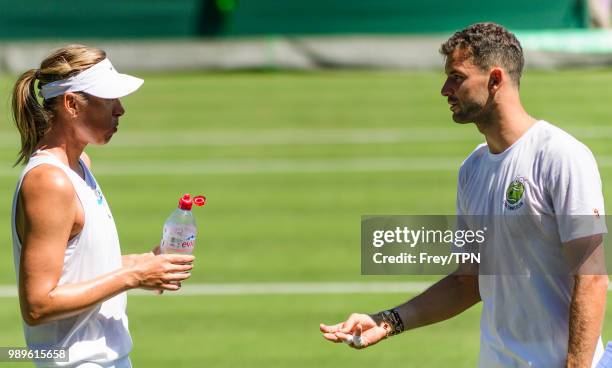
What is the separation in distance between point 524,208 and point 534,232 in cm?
11

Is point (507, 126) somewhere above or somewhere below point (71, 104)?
below

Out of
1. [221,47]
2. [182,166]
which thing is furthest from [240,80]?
[182,166]

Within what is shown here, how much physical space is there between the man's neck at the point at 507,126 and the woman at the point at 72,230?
4.69ft

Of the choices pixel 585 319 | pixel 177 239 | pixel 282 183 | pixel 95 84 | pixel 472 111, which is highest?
pixel 95 84

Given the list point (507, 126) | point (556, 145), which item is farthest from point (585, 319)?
point (507, 126)

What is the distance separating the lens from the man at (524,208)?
499 centimetres

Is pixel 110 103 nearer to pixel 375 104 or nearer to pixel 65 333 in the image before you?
pixel 65 333

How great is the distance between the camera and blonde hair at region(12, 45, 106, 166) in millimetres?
5316

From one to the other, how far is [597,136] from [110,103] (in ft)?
42.9

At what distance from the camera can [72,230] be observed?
5.15 metres

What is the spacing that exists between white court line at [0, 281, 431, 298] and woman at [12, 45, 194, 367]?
5.85 m

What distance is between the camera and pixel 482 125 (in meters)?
5.39

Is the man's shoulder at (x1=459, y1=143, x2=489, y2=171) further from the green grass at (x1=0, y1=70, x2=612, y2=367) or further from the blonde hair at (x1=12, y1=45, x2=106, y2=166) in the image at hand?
the green grass at (x1=0, y1=70, x2=612, y2=367)

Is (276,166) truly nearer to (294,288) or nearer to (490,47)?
(294,288)
